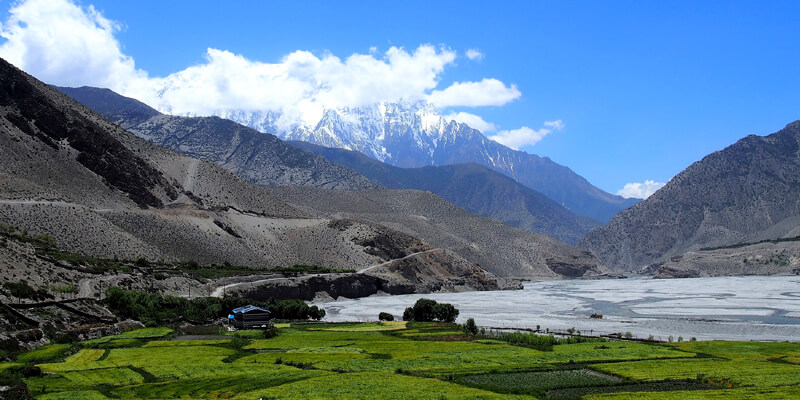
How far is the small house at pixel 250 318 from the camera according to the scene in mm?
71312

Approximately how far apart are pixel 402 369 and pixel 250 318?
33677mm

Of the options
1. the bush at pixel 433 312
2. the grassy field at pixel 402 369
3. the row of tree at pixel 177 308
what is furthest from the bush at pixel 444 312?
the grassy field at pixel 402 369

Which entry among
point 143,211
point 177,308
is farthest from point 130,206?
point 177,308

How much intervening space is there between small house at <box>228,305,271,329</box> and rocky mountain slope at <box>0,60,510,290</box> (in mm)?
48542

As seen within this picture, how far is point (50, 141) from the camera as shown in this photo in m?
158

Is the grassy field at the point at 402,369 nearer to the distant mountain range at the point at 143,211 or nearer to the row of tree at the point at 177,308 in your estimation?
the row of tree at the point at 177,308

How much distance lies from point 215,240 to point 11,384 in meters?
118

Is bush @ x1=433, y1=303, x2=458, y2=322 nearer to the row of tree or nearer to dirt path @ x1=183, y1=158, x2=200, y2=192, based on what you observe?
the row of tree

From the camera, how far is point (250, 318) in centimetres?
7181

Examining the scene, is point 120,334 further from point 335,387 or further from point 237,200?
point 237,200

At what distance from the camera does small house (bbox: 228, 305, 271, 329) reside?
71.3 meters

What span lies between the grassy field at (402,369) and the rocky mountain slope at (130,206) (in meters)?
68.2

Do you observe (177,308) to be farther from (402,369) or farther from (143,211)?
(143,211)

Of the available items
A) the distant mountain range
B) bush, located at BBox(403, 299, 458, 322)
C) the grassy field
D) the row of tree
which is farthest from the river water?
the distant mountain range
